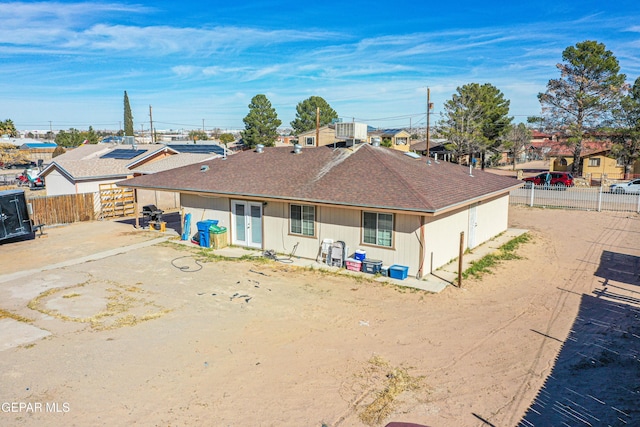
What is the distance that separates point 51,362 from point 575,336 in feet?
37.9

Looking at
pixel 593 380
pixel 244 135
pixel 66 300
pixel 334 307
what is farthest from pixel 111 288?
pixel 244 135

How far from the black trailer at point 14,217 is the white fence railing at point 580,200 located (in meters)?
29.1

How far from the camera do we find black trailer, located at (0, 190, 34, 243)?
767 inches

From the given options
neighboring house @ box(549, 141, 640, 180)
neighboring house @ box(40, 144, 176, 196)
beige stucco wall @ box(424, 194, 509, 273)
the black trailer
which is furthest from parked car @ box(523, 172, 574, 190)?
the black trailer

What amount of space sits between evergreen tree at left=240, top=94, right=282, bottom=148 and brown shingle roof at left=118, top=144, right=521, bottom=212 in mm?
46339

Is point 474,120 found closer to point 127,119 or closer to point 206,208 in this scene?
point 206,208

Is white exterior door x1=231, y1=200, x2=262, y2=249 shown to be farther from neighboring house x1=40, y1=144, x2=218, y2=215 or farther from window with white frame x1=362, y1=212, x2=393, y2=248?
neighboring house x1=40, y1=144, x2=218, y2=215

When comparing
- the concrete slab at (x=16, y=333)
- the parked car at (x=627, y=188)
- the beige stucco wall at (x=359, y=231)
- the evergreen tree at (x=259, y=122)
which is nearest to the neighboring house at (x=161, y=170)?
the beige stucco wall at (x=359, y=231)

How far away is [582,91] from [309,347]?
44.1 metres

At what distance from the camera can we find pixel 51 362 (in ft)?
29.6

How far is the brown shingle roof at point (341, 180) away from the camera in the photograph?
581 inches

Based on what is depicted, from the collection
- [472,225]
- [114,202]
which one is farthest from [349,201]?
[114,202]

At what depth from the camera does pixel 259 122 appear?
68.8 m

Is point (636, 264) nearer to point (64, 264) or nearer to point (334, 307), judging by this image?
point (334, 307)
